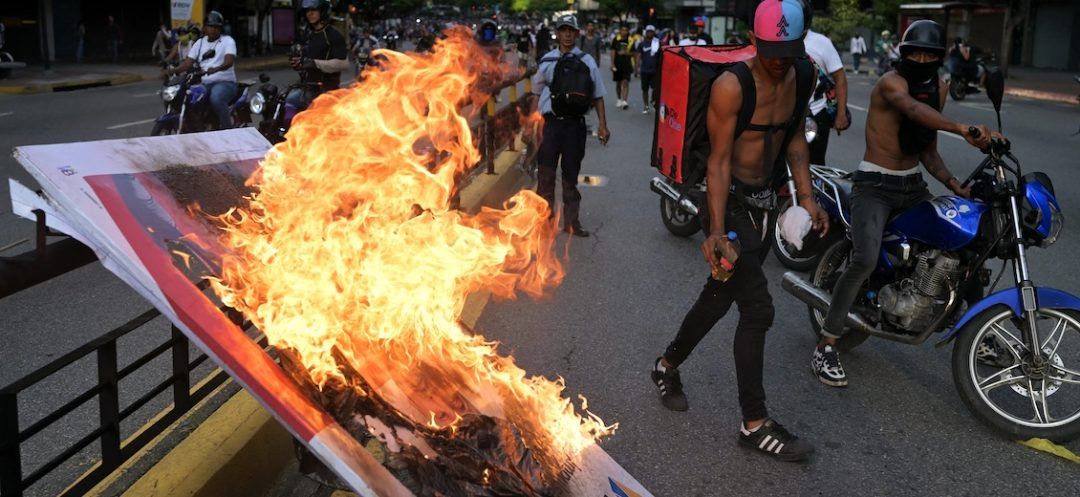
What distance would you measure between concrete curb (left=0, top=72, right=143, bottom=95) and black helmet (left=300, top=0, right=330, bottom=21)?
583 inches

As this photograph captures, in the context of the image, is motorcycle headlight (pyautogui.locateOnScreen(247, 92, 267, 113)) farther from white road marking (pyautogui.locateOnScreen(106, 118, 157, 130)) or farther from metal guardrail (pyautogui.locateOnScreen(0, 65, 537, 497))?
metal guardrail (pyautogui.locateOnScreen(0, 65, 537, 497))

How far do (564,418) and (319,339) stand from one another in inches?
38.0

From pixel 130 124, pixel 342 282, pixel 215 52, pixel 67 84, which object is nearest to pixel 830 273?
pixel 342 282

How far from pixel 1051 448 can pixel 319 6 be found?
7.90m

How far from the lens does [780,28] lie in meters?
3.79

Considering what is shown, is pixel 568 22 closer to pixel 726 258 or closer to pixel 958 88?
pixel 726 258

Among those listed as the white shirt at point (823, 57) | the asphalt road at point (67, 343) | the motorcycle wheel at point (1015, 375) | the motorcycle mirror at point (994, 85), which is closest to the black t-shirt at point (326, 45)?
the asphalt road at point (67, 343)

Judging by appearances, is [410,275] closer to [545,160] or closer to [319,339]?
[319,339]

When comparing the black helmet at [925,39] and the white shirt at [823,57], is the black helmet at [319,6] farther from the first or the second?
the black helmet at [925,39]

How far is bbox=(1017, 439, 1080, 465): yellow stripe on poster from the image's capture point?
158 inches

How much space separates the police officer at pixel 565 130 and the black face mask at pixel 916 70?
3.58m

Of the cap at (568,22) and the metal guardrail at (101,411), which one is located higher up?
the cap at (568,22)

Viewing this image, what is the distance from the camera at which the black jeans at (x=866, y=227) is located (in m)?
4.73

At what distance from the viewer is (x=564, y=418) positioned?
11.0 ft
